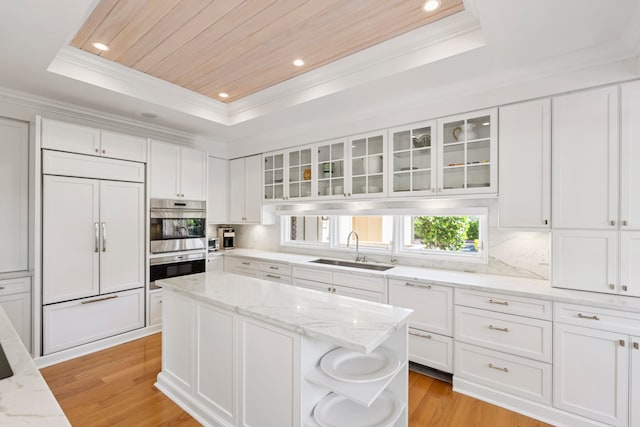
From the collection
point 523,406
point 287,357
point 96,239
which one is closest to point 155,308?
point 96,239

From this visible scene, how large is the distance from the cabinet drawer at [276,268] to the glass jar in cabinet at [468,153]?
1937mm

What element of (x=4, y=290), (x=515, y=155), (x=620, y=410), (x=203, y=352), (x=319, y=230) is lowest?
(x=620, y=410)

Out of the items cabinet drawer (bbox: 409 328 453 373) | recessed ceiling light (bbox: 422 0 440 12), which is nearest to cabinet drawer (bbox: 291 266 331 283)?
cabinet drawer (bbox: 409 328 453 373)

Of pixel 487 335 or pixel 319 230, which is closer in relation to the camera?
pixel 487 335

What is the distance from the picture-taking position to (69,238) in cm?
295

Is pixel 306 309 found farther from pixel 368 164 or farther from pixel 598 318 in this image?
pixel 368 164

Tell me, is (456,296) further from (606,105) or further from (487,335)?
(606,105)

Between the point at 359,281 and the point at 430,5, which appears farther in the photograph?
the point at 359,281

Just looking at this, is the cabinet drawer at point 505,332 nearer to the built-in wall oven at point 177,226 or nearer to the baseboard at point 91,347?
the built-in wall oven at point 177,226

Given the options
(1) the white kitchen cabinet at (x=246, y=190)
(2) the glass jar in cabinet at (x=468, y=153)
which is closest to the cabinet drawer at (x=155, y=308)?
(1) the white kitchen cabinet at (x=246, y=190)

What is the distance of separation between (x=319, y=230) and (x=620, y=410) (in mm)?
3176

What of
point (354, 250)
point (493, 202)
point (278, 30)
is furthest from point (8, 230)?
point (493, 202)

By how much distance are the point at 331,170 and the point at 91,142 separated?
8.18 ft

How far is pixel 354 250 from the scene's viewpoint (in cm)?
383
